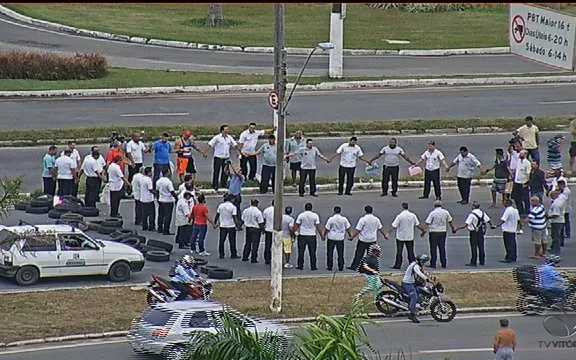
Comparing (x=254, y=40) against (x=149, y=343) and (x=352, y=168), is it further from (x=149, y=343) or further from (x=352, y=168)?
(x=149, y=343)

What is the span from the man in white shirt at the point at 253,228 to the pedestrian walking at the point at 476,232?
4.02 metres

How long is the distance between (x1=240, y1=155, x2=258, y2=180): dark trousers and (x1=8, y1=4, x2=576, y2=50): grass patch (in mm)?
17215

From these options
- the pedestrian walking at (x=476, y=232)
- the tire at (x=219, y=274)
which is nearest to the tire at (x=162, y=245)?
the tire at (x=219, y=274)

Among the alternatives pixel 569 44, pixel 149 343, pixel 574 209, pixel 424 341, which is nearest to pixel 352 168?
pixel 574 209

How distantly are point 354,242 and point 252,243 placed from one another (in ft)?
8.70

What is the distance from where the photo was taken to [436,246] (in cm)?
2736

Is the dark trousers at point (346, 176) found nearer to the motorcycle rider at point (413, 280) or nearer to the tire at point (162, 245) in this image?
the tire at point (162, 245)

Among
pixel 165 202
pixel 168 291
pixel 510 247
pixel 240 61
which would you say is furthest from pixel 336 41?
pixel 168 291

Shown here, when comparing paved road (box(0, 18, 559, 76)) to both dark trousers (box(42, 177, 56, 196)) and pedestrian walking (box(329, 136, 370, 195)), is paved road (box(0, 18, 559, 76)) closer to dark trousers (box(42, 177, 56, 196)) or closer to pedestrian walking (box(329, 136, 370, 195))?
pedestrian walking (box(329, 136, 370, 195))

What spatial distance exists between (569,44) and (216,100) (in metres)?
28.8

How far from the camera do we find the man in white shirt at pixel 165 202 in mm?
28375

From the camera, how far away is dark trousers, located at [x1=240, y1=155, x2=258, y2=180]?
107 feet

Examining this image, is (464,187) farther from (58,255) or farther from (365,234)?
(58,255)

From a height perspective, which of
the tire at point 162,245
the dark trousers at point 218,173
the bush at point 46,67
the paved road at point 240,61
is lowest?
the tire at point 162,245
